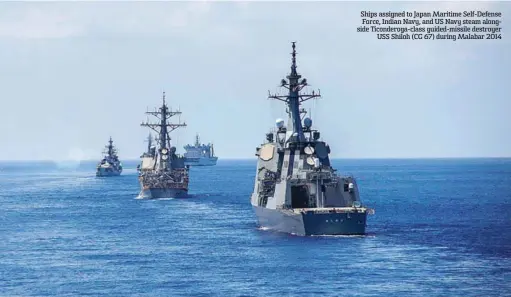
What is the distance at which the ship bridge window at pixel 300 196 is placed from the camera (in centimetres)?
7031

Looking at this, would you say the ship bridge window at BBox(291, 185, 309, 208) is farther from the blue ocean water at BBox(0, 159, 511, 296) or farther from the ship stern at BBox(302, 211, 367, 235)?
the ship stern at BBox(302, 211, 367, 235)

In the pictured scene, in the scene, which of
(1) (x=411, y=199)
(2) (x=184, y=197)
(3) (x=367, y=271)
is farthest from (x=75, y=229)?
(1) (x=411, y=199)

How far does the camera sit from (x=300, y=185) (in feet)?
228

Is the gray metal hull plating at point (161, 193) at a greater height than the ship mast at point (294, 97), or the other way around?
the ship mast at point (294, 97)

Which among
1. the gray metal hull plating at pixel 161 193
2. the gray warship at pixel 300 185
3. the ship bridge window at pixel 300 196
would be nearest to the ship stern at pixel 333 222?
the gray warship at pixel 300 185

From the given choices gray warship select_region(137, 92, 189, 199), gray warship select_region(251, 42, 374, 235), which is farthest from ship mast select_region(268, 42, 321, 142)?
gray warship select_region(137, 92, 189, 199)

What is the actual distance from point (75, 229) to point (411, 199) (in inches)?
2349

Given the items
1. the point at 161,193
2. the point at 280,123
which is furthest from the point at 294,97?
the point at 161,193

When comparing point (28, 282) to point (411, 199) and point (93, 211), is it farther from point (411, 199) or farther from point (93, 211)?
point (411, 199)

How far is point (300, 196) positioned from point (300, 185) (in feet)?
4.67

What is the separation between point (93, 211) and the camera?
103938 millimetres

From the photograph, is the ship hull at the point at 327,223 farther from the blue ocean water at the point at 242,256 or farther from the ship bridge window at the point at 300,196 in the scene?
the ship bridge window at the point at 300,196

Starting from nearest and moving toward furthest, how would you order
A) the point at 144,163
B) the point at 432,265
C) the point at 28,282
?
the point at 28,282 → the point at 432,265 → the point at 144,163

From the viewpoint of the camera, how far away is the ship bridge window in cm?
7031
